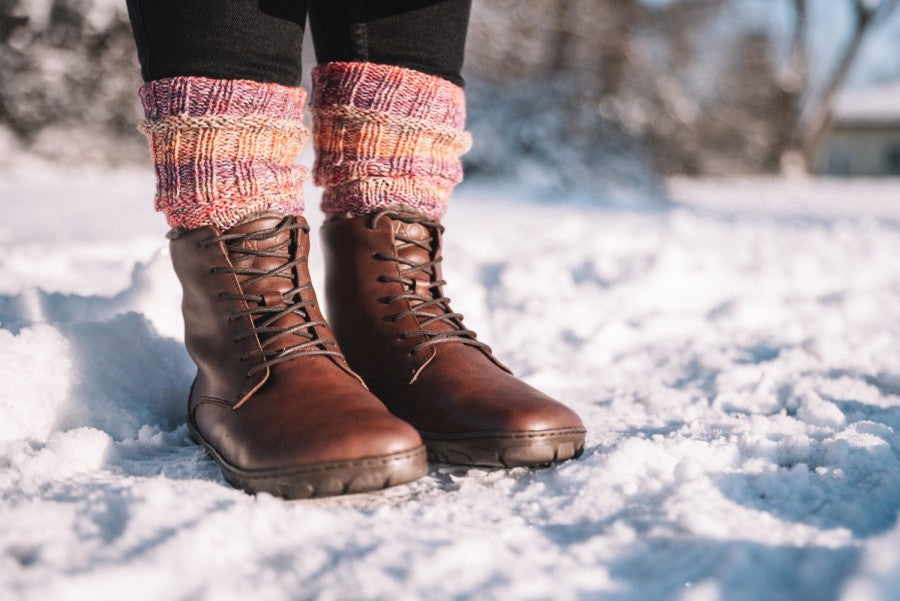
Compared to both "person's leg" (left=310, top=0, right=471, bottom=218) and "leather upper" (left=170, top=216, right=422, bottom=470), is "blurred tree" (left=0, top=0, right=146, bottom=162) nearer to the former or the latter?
"person's leg" (left=310, top=0, right=471, bottom=218)

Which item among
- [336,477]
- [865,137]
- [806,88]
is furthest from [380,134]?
[865,137]

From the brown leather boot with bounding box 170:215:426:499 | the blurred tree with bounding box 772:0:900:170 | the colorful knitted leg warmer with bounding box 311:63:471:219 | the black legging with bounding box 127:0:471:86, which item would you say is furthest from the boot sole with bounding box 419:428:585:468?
the blurred tree with bounding box 772:0:900:170

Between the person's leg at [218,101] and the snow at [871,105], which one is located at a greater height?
the snow at [871,105]

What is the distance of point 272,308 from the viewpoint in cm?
101

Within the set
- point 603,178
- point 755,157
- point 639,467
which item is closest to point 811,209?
point 603,178

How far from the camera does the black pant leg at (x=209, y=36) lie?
940 millimetres

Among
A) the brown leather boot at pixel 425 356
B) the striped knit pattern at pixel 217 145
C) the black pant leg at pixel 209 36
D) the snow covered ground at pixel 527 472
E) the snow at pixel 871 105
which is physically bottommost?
the snow covered ground at pixel 527 472

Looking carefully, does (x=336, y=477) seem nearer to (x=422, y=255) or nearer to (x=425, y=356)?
(x=425, y=356)

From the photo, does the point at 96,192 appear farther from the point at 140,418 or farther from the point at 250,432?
the point at 250,432

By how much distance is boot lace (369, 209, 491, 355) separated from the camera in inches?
43.3

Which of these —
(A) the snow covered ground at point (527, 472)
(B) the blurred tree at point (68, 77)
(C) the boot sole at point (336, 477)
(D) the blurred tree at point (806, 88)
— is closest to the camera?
(A) the snow covered ground at point (527, 472)

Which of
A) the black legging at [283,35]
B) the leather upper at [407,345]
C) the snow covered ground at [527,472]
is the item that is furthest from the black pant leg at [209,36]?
the snow covered ground at [527,472]

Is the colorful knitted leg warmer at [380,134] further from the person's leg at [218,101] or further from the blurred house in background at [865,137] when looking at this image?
the blurred house in background at [865,137]

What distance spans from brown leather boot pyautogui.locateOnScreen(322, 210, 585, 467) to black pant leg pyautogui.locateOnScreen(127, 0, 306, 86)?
0.28 meters
